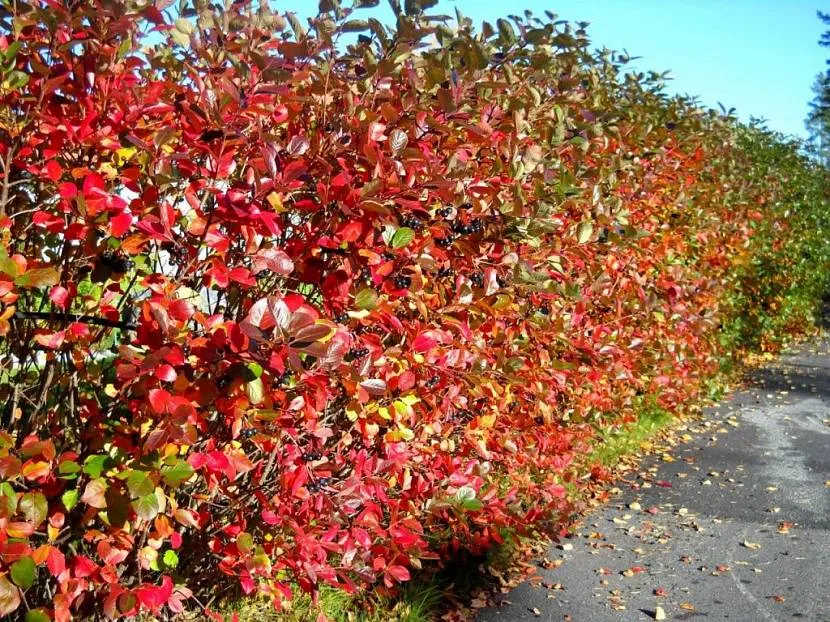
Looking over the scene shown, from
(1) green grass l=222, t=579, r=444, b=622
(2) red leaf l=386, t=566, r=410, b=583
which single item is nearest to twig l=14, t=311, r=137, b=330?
(2) red leaf l=386, t=566, r=410, b=583

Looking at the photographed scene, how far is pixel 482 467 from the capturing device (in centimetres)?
321

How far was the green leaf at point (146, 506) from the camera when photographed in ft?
5.84

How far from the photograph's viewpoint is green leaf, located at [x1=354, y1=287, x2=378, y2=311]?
7.18ft

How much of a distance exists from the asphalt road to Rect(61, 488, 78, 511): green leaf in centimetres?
211

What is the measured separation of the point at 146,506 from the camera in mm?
1789

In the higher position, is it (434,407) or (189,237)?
(189,237)

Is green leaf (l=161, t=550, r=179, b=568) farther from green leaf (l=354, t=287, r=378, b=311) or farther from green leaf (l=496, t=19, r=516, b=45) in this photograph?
green leaf (l=496, t=19, r=516, b=45)

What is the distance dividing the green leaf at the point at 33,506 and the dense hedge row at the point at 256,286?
0.02 m

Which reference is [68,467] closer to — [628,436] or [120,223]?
[120,223]

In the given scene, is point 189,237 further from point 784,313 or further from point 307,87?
point 784,313

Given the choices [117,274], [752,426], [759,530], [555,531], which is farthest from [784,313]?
[117,274]

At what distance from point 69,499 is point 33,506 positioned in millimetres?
213

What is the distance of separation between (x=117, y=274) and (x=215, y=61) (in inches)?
27.2

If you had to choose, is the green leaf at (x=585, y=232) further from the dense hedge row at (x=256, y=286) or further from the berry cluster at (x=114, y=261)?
the berry cluster at (x=114, y=261)
